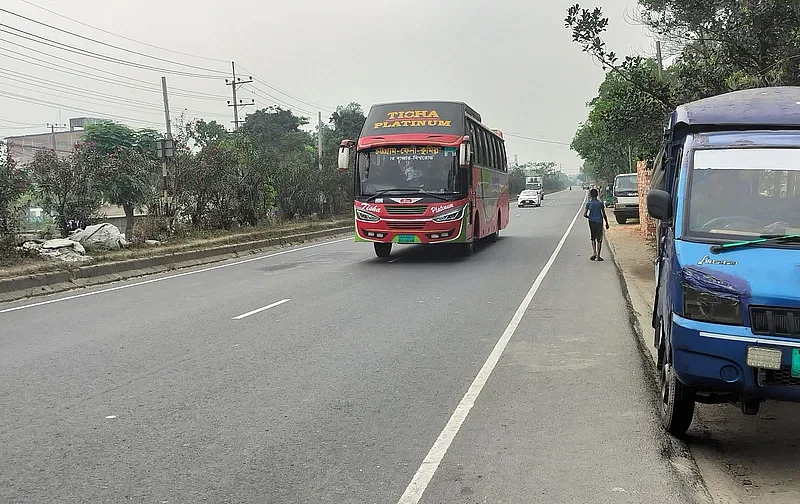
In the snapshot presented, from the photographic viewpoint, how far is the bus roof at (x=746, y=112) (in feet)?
19.6

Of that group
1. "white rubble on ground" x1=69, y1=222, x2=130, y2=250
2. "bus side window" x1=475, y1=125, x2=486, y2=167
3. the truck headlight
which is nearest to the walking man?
"bus side window" x1=475, y1=125, x2=486, y2=167

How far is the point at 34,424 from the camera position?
228 inches

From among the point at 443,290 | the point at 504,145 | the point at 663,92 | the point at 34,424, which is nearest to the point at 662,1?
the point at 663,92

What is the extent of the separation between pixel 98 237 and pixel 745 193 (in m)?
16.6

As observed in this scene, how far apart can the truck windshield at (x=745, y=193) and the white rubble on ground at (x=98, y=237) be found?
52.5 ft

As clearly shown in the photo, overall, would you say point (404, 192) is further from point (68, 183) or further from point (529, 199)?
point (529, 199)

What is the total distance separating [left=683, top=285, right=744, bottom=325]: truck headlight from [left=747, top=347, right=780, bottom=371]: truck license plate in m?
→ 0.19

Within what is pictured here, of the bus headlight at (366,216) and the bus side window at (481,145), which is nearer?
the bus headlight at (366,216)

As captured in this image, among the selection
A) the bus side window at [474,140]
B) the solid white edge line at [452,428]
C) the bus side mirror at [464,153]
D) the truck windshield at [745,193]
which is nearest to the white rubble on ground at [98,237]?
the bus side mirror at [464,153]

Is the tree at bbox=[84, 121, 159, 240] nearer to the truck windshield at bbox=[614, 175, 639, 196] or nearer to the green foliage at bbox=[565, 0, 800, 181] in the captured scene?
the green foliage at bbox=[565, 0, 800, 181]

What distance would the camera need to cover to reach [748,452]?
5.19 m

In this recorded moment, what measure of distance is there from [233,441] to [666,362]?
10.5 feet

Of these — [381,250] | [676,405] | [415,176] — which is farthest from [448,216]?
[676,405]

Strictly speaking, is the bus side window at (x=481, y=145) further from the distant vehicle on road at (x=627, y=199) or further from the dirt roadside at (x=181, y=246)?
the distant vehicle on road at (x=627, y=199)
